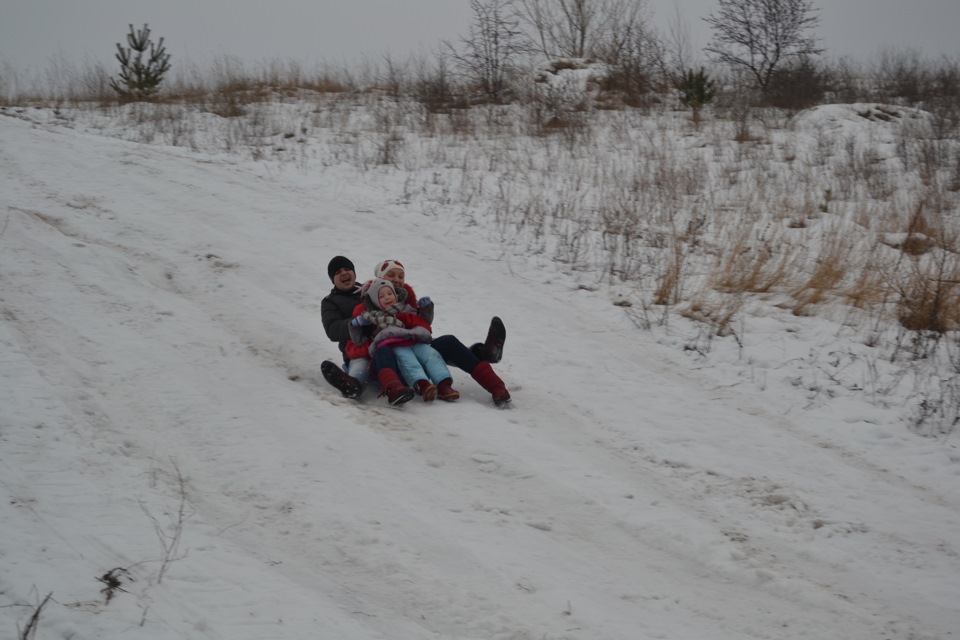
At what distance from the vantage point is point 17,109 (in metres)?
12.2

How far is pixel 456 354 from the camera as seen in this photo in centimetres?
475

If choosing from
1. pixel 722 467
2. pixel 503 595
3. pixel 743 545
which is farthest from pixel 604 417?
pixel 503 595

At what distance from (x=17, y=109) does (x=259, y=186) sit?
654 cm

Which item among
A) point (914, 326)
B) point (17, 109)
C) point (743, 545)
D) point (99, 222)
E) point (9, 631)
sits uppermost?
point (17, 109)

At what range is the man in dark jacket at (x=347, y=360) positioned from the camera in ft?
14.6

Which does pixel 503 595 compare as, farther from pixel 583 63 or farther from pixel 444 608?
pixel 583 63

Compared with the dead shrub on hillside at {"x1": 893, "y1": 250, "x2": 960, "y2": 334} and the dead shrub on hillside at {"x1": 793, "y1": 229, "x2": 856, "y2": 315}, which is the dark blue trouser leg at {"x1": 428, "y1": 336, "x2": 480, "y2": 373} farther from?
the dead shrub on hillside at {"x1": 893, "y1": 250, "x2": 960, "y2": 334}

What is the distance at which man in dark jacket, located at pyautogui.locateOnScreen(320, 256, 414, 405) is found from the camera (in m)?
4.46

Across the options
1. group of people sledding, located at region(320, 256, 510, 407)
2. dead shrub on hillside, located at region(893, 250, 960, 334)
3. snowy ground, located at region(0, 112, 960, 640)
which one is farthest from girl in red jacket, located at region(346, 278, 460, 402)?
dead shrub on hillside, located at region(893, 250, 960, 334)

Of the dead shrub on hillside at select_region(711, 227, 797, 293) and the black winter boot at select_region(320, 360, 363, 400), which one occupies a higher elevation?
the dead shrub on hillside at select_region(711, 227, 797, 293)

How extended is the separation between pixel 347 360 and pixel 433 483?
1.62 meters

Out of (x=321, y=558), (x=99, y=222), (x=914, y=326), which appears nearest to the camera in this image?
(x=321, y=558)

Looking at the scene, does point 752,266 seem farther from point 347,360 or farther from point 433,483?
point 433,483

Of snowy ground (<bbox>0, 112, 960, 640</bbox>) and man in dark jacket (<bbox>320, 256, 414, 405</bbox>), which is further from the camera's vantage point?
man in dark jacket (<bbox>320, 256, 414, 405</bbox>)
